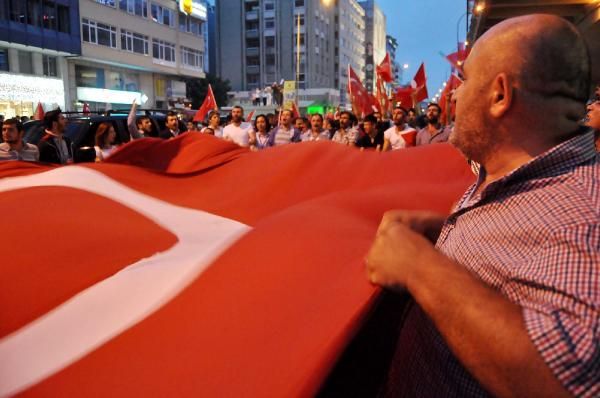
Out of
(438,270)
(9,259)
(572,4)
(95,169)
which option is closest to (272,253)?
(438,270)

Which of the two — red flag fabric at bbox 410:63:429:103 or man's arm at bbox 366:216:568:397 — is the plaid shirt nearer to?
man's arm at bbox 366:216:568:397

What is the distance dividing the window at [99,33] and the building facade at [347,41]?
66721 mm

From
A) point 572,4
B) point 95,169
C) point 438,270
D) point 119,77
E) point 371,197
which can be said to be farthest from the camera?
point 119,77

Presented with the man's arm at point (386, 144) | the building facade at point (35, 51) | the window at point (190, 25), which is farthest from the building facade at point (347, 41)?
the man's arm at point (386, 144)

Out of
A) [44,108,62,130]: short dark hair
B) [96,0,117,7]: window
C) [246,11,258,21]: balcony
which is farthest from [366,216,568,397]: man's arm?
[246,11,258,21]: balcony

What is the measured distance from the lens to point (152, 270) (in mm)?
2018

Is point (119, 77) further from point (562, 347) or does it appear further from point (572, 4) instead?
point (562, 347)

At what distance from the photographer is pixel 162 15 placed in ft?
153

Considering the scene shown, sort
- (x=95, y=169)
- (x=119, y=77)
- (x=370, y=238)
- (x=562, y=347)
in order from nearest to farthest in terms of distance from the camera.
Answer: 1. (x=562, y=347)
2. (x=370, y=238)
3. (x=95, y=169)
4. (x=119, y=77)

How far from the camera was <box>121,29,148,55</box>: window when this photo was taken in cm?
4141

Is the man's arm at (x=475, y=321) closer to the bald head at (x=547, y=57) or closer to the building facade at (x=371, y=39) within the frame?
the bald head at (x=547, y=57)

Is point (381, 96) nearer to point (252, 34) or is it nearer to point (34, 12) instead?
point (34, 12)

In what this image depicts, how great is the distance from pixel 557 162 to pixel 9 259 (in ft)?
6.22

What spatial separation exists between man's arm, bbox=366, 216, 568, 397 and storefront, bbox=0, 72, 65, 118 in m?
32.5
